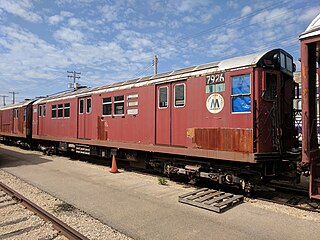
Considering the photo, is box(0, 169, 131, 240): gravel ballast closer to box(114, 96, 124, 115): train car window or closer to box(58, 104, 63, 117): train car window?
box(114, 96, 124, 115): train car window

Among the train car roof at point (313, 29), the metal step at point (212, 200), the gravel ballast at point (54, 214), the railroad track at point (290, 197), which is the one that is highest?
the train car roof at point (313, 29)

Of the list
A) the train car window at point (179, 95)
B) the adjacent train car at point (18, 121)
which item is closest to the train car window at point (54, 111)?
the adjacent train car at point (18, 121)

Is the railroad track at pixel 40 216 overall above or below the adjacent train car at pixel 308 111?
below

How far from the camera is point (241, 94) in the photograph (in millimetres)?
7160

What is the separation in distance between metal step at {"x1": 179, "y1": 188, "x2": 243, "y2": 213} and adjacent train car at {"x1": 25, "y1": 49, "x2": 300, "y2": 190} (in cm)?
45

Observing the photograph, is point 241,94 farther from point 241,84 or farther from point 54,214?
point 54,214

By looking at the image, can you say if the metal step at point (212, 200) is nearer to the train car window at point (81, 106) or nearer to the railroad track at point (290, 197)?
the railroad track at point (290, 197)

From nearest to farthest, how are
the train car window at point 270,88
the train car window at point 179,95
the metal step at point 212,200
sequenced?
the metal step at point 212,200 → the train car window at point 270,88 → the train car window at point 179,95

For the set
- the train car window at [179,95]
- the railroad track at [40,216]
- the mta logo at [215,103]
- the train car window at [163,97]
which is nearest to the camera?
the railroad track at [40,216]

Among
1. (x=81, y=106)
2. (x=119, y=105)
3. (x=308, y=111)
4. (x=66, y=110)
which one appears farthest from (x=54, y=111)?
(x=308, y=111)

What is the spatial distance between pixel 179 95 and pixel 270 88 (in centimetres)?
273

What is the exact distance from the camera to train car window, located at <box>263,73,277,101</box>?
7129 mm

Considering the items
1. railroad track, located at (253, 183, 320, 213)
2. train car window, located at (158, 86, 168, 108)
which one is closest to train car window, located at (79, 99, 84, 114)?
train car window, located at (158, 86, 168, 108)

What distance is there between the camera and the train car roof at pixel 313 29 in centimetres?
563
